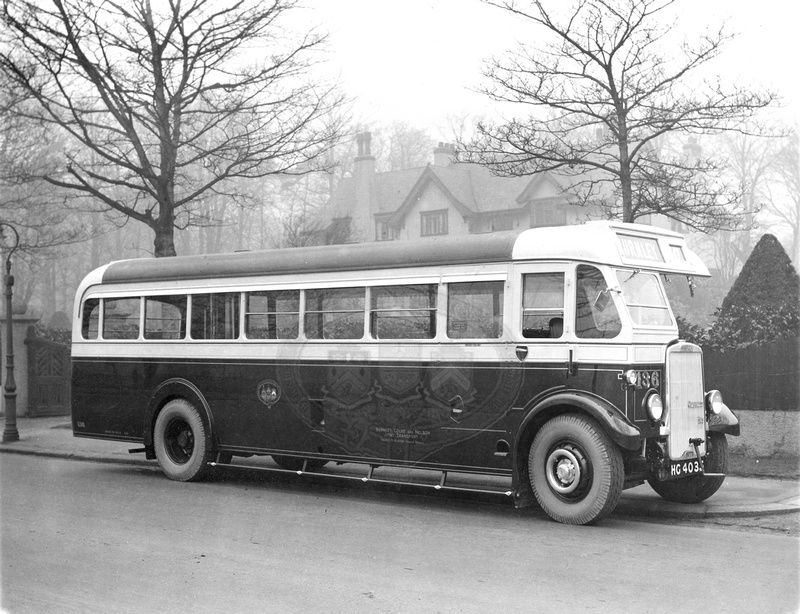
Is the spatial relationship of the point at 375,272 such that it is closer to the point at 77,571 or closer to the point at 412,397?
the point at 412,397

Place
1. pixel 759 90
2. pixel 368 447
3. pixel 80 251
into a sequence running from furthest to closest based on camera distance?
pixel 80 251
pixel 759 90
pixel 368 447

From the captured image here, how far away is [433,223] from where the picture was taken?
4819cm

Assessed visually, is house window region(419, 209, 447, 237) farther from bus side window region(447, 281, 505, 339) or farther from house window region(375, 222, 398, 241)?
bus side window region(447, 281, 505, 339)

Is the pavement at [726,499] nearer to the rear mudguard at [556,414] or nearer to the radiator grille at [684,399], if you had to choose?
the radiator grille at [684,399]

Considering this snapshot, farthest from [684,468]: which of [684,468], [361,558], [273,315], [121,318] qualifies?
[121,318]

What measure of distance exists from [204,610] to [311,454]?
17.2 ft

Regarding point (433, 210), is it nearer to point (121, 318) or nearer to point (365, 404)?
point (121, 318)

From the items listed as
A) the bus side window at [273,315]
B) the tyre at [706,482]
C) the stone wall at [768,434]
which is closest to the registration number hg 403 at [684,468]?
the tyre at [706,482]

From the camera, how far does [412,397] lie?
10.7 metres

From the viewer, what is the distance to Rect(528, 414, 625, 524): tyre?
9.30 metres

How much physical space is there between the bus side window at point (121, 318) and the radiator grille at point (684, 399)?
7482 millimetres

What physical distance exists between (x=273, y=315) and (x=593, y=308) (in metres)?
4.32

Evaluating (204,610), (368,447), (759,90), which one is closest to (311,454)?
(368,447)

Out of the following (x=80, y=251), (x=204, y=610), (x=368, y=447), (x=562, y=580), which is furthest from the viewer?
(x=80, y=251)
